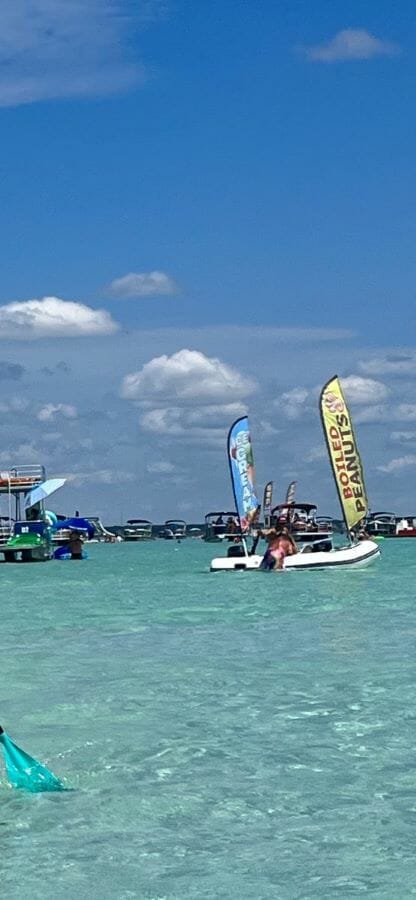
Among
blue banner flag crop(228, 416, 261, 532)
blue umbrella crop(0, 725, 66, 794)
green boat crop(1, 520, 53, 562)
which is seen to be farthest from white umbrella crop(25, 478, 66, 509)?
blue umbrella crop(0, 725, 66, 794)

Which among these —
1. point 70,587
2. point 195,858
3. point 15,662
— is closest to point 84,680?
point 15,662

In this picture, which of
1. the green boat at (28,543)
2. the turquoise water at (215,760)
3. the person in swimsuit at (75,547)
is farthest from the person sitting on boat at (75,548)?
the turquoise water at (215,760)

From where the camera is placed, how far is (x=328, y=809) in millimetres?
12172

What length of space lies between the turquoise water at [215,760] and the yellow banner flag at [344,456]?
20783 mm

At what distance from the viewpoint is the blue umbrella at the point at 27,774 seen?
42.2 feet

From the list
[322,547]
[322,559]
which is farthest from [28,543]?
[322,559]

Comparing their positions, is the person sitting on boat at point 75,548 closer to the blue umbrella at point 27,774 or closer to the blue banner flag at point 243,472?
the blue banner flag at point 243,472

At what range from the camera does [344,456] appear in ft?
173

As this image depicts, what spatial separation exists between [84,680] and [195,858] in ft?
35.7

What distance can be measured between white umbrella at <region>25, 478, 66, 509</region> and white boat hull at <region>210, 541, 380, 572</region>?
89.0 ft

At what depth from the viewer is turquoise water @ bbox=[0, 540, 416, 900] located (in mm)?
10391

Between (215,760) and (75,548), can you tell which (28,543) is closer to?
(75,548)

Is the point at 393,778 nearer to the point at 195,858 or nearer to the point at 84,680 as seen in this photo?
the point at 195,858

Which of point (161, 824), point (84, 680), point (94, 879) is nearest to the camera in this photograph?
point (94, 879)
